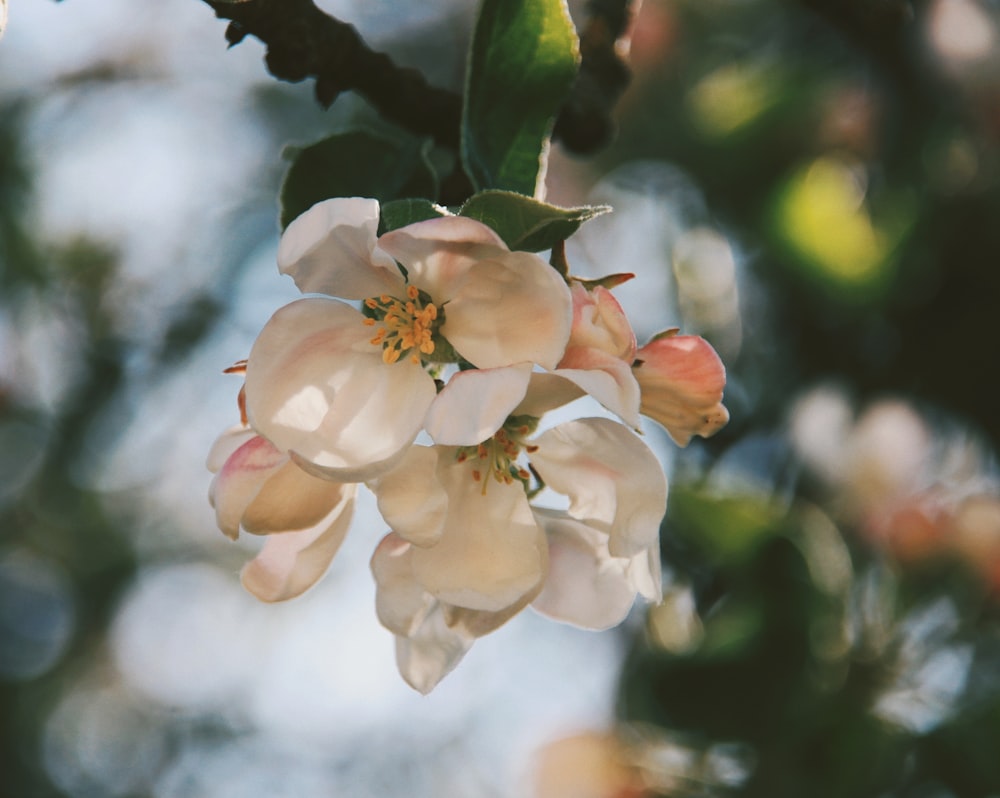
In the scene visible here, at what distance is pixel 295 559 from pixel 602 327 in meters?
0.23

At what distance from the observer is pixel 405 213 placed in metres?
0.55

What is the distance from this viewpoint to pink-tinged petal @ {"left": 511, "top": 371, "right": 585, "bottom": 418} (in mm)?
577

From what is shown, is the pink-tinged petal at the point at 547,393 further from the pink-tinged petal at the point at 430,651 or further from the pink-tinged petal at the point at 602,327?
the pink-tinged petal at the point at 430,651

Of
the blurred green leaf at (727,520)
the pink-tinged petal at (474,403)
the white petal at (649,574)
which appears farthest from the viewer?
the blurred green leaf at (727,520)

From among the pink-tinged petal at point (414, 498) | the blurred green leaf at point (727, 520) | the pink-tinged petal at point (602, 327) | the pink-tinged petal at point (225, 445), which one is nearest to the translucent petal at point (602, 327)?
the pink-tinged petal at point (602, 327)

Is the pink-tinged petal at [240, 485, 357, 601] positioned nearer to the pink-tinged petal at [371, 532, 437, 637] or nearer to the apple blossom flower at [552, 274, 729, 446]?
the pink-tinged petal at [371, 532, 437, 637]

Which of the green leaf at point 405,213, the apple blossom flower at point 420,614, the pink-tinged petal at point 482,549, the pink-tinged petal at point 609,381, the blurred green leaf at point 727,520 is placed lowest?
the blurred green leaf at point 727,520

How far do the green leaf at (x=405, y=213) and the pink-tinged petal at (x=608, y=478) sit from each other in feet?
0.48

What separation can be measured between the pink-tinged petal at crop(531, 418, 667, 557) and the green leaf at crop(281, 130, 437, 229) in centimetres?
18

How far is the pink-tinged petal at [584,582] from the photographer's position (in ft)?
2.09

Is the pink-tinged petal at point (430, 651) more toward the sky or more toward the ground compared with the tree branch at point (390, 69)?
more toward the ground

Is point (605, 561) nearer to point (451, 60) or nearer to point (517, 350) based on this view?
point (517, 350)

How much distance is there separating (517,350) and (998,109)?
1706 mm

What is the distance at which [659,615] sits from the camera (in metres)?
Answer: 1.50
